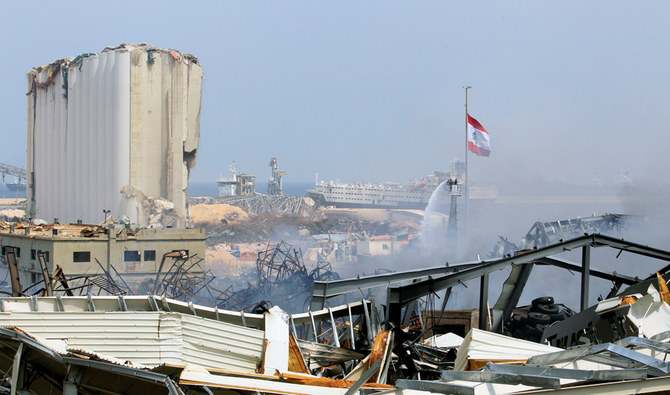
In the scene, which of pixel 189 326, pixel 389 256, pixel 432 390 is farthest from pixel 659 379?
pixel 389 256

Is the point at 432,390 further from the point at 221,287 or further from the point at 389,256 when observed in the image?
the point at 389,256

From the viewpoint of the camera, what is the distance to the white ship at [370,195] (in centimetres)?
14950

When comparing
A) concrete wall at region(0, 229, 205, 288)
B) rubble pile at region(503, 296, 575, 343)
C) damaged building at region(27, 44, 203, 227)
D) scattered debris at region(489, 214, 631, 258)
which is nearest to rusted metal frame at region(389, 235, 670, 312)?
rubble pile at region(503, 296, 575, 343)

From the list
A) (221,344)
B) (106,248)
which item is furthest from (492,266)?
(106,248)

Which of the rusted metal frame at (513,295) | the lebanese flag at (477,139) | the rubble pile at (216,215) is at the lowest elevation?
the rubble pile at (216,215)

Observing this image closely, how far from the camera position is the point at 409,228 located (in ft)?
357

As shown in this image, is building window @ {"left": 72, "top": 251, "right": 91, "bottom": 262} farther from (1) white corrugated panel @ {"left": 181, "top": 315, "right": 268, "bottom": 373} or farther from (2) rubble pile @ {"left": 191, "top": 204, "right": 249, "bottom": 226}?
(2) rubble pile @ {"left": 191, "top": 204, "right": 249, "bottom": 226}

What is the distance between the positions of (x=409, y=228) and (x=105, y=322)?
99157 millimetres

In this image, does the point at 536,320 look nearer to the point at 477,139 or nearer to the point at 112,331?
the point at 112,331

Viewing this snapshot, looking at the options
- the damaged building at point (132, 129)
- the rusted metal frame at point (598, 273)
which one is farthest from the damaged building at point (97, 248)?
the rusted metal frame at point (598, 273)

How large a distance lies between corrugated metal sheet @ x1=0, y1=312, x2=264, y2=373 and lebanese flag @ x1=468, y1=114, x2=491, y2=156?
3559 cm

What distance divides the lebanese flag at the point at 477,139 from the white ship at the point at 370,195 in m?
103

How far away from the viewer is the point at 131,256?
40469 mm

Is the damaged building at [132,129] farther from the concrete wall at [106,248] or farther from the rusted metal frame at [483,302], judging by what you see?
the rusted metal frame at [483,302]
